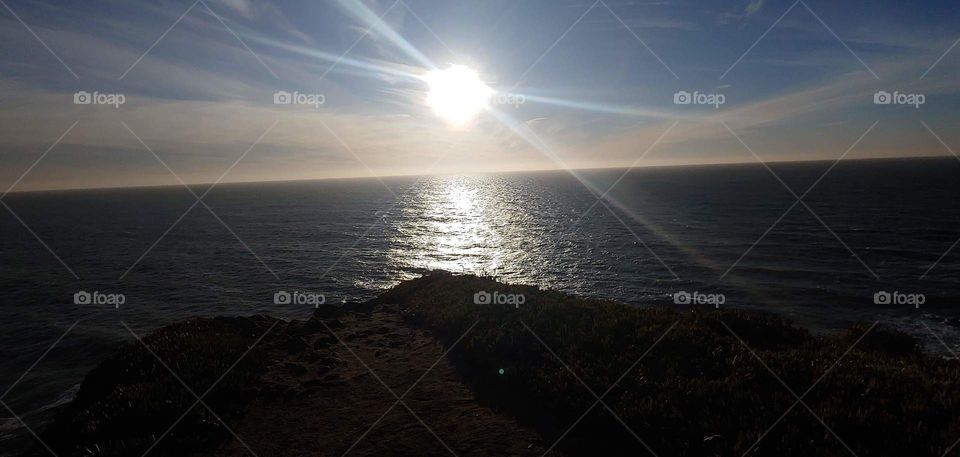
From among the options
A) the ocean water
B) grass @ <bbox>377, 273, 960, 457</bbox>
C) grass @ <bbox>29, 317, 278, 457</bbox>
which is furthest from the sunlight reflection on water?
grass @ <bbox>29, 317, 278, 457</bbox>

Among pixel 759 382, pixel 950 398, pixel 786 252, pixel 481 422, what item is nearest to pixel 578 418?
pixel 481 422

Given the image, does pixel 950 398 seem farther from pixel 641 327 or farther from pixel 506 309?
pixel 506 309

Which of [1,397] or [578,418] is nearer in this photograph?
[578,418]

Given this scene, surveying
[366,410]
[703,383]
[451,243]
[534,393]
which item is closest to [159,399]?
[366,410]

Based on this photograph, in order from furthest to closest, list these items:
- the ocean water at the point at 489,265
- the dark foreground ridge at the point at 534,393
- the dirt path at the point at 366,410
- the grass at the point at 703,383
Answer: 1. the ocean water at the point at 489,265
2. the dirt path at the point at 366,410
3. the dark foreground ridge at the point at 534,393
4. the grass at the point at 703,383

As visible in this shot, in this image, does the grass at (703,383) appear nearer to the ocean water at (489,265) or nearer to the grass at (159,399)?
the grass at (159,399)

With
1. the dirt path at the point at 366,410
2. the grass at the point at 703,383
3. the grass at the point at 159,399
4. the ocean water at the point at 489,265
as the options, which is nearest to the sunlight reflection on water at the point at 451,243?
Answer: the ocean water at the point at 489,265

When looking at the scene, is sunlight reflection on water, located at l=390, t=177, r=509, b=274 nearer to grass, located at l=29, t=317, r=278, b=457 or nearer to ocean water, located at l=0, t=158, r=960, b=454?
ocean water, located at l=0, t=158, r=960, b=454
